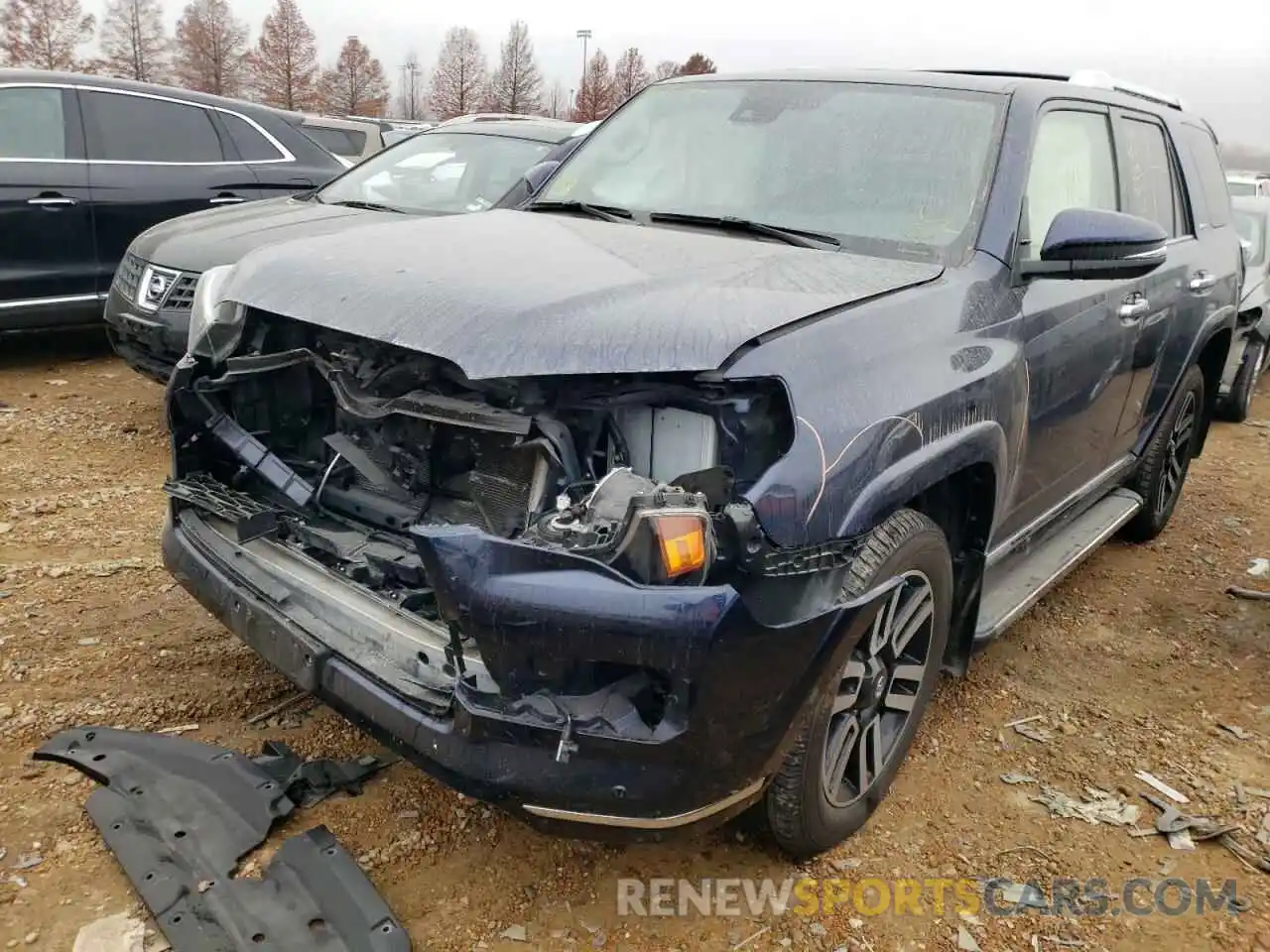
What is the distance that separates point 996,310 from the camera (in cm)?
276

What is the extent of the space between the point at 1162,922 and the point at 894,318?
1.62 metres

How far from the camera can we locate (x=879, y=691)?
256 centimetres

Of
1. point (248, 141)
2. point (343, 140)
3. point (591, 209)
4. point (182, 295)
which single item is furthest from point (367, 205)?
point (343, 140)

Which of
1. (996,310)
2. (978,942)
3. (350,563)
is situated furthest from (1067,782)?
(350,563)

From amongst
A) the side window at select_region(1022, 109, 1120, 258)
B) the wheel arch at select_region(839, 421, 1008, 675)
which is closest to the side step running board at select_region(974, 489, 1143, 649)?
the wheel arch at select_region(839, 421, 1008, 675)

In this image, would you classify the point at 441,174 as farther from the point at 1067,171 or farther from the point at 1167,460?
the point at 1167,460

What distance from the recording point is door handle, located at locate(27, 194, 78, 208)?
20.1 feet

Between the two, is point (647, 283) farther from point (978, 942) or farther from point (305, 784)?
point (978, 942)

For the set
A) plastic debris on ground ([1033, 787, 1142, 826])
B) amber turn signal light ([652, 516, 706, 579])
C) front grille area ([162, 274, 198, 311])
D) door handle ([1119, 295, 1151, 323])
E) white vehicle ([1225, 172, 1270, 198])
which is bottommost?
plastic debris on ground ([1033, 787, 1142, 826])

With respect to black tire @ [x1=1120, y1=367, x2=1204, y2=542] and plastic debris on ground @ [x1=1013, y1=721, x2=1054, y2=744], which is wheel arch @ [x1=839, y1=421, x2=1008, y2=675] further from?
black tire @ [x1=1120, y1=367, x2=1204, y2=542]

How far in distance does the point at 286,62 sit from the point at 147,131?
6063cm

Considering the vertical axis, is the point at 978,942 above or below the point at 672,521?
below

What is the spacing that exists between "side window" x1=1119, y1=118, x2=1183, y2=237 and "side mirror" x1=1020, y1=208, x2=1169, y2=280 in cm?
111

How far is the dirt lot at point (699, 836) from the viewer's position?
2.36m
